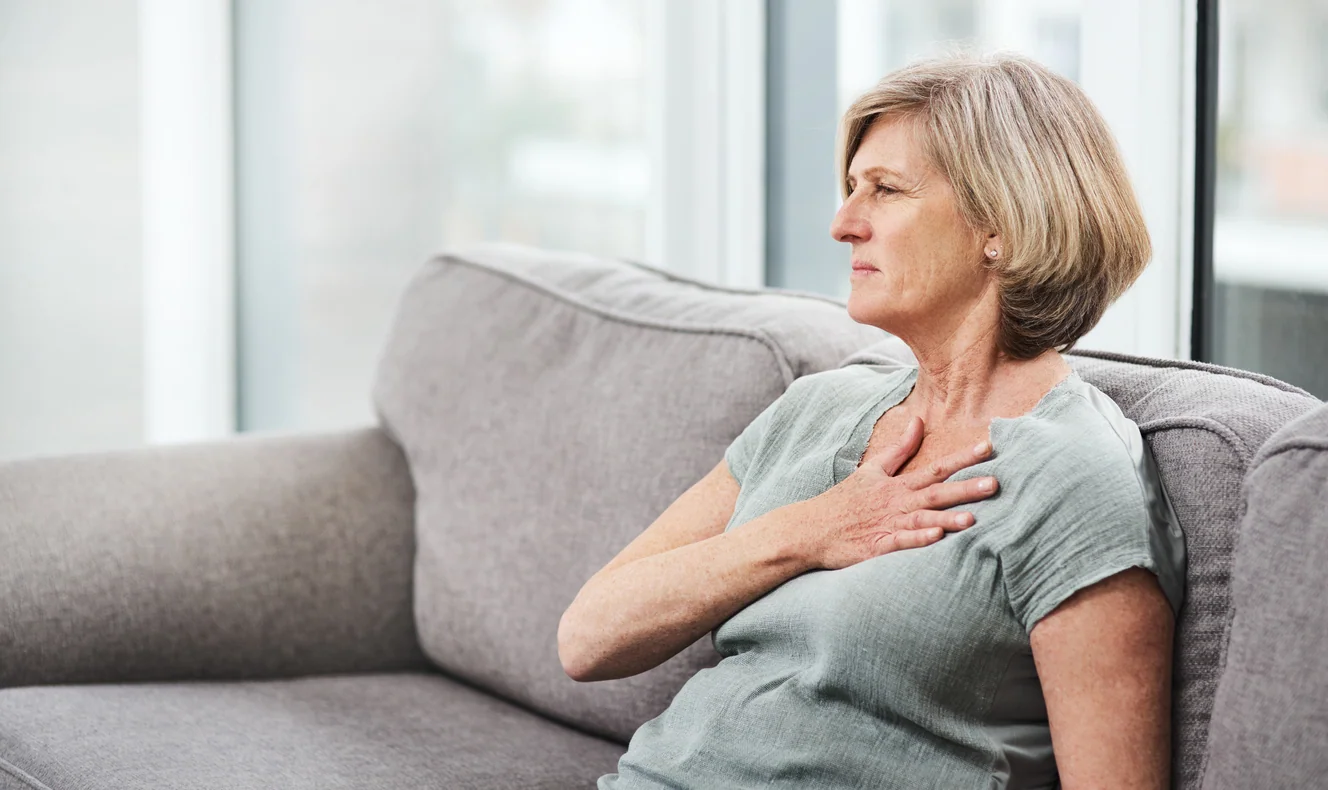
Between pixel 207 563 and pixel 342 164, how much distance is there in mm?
1812

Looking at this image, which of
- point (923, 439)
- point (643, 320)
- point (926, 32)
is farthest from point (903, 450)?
point (926, 32)

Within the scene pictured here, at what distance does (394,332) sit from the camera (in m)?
2.13

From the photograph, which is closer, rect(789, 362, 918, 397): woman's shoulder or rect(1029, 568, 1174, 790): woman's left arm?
rect(1029, 568, 1174, 790): woman's left arm

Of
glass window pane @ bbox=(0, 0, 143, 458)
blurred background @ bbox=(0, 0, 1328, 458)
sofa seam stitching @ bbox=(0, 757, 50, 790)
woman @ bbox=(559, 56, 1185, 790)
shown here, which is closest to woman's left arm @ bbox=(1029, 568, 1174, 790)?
woman @ bbox=(559, 56, 1185, 790)

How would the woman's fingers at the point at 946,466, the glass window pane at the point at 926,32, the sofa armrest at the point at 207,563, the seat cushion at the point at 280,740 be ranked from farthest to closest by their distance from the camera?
the glass window pane at the point at 926,32
the sofa armrest at the point at 207,563
the seat cushion at the point at 280,740
the woman's fingers at the point at 946,466

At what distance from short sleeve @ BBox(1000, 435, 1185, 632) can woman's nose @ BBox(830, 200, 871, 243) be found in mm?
283

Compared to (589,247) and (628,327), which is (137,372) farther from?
(628,327)

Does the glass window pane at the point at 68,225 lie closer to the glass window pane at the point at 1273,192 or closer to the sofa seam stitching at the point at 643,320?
the sofa seam stitching at the point at 643,320

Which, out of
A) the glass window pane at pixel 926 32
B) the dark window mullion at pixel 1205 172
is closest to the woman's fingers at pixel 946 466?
the dark window mullion at pixel 1205 172

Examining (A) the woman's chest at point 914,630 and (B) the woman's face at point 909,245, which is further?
(B) the woman's face at point 909,245

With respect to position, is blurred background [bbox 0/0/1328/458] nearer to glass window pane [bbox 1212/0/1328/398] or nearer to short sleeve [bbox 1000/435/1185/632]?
glass window pane [bbox 1212/0/1328/398]

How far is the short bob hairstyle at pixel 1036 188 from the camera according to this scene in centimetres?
113

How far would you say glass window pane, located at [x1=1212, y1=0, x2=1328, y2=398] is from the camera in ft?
5.40

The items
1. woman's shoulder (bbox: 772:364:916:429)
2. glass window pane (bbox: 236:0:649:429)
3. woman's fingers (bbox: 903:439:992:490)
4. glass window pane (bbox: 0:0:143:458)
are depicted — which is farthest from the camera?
glass window pane (bbox: 0:0:143:458)
